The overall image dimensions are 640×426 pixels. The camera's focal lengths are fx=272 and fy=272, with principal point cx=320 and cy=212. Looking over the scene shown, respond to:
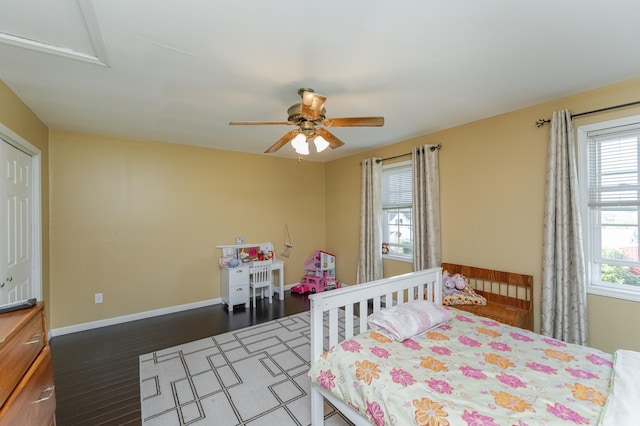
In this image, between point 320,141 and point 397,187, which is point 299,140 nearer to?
point 320,141

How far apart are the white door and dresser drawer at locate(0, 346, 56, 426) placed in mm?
1273

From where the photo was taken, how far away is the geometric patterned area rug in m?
1.97

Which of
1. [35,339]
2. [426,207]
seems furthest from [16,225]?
[426,207]

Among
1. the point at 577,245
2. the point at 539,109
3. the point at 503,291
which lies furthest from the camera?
the point at 503,291

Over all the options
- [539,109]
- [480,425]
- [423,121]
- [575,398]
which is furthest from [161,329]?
[539,109]

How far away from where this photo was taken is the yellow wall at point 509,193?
2.38 meters

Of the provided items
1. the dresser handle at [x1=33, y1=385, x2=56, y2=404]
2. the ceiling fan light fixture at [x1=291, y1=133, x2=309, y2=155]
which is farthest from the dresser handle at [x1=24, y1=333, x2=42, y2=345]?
the ceiling fan light fixture at [x1=291, y1=133, x2=309, y2=155]

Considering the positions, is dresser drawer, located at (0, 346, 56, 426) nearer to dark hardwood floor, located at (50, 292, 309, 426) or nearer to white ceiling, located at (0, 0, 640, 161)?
dark hardwood floor, located at (50, 292, 309, 426)

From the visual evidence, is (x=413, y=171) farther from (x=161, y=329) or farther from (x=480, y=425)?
(x=161, y=329)

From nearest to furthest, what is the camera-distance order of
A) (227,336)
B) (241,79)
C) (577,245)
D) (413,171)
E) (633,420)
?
1. (633,420)
2. (241,79)
3. (577,245)
4. (227,336)
5. (413,171)

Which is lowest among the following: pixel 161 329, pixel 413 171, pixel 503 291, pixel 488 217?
pixel 161 329

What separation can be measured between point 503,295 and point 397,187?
2.01 meters

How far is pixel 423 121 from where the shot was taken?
10.8ft

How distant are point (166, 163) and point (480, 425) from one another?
14.6 ft
